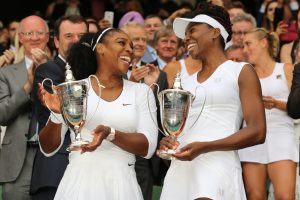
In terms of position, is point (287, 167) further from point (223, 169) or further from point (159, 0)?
point (159, 0)

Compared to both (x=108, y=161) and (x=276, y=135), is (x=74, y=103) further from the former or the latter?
(x=276, y=135)

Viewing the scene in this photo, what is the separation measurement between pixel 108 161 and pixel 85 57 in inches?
33.5

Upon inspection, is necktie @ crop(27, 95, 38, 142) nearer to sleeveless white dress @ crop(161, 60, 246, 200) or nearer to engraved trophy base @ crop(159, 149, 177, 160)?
sleeveless white dress @ crop(161, 60, 246, 200)

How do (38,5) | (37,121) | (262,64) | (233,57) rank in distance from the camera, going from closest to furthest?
(37,121)
(262,64)
(233,57)
(38,5)

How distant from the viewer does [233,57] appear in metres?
9.66

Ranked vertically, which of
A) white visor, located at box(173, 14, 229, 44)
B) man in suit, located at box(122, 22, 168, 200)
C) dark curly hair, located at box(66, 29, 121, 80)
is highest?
white visor, located at box(173, 14, 229, 44)

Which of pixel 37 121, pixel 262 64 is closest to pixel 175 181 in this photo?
pixel 37 121

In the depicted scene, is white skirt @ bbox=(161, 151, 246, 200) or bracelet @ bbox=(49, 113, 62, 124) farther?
bracelet @ bbox=(49, 113, 62, 124)

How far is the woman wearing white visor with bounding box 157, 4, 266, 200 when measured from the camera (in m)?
6.25

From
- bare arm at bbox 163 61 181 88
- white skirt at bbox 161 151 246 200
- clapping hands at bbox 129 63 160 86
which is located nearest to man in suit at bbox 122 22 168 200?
clapping hands at bbox 129 63 160 86

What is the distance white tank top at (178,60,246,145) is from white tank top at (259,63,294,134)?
2223 mm

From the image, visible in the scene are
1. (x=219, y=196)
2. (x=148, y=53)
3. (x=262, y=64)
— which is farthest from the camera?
(x=148, y=53)

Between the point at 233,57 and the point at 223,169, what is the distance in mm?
3483

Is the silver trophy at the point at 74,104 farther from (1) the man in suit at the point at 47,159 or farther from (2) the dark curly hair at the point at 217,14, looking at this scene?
(1) the man in suit at the point at 47,159
